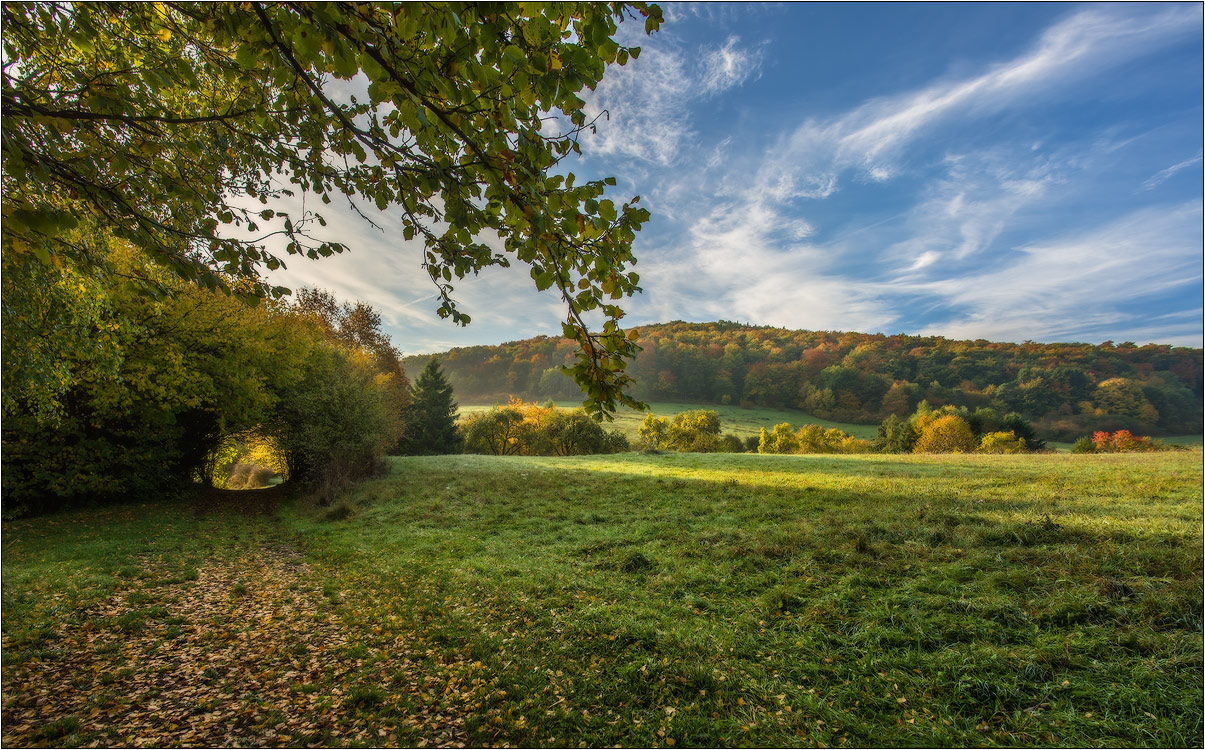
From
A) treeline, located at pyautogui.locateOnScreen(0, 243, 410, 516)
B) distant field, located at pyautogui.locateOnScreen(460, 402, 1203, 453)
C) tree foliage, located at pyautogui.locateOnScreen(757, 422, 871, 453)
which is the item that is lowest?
tree foliage, located at pyautogui.locateOnScreen(757, 422, 871, 453)

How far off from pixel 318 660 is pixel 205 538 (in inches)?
432

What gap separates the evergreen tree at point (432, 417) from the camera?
4581 cm

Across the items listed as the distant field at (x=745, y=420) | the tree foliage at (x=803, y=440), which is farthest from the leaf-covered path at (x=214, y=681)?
the tree foliage at (x=803, y=440)

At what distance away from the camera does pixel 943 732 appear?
3787 millimetres

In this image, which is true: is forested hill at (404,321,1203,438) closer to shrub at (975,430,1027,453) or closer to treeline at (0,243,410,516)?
shrub at (975,430,1027,453)

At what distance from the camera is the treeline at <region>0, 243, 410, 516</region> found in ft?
28.3

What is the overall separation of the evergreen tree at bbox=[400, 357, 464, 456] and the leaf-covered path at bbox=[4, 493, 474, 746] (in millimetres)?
39315

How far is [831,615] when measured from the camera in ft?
19.1

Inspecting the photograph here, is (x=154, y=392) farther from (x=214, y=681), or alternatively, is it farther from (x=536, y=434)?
(x=536, y=434)

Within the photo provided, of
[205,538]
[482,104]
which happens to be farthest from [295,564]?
[482,104]

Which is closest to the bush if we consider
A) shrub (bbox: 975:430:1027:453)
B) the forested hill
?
the forested hill

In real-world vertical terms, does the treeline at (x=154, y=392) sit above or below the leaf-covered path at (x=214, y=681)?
above

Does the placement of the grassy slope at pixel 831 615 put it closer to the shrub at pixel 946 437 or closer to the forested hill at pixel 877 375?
the shrub at pixel 946 437

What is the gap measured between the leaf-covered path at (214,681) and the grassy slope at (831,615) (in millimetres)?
717
